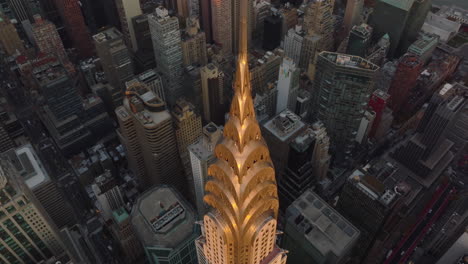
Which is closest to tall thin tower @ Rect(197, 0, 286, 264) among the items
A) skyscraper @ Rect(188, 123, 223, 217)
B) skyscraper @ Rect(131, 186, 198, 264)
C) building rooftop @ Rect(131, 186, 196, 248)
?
skyscraper @ Rect(131, 186, 198, 264)

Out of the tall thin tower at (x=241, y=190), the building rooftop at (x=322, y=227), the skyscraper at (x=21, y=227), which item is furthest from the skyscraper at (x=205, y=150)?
the tall thin tower at (x=241, y=190)

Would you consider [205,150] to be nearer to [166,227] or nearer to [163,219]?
[163,219]

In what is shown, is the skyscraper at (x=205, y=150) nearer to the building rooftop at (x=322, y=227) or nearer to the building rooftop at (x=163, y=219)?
the building rooftop at (x=163, y=219)

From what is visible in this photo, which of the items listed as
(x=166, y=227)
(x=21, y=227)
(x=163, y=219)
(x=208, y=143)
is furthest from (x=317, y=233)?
(x=21, y=227)

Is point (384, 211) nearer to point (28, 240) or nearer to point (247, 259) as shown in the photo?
point (247, 259)

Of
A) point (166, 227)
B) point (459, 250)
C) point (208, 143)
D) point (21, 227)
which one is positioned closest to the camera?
point (21, 227)

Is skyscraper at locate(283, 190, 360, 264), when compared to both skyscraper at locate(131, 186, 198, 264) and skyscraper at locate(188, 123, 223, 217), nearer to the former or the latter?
skyscraper at locate(188, 123, 223, 217)
